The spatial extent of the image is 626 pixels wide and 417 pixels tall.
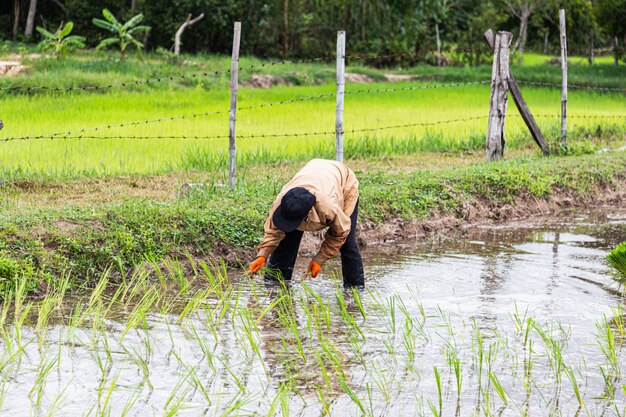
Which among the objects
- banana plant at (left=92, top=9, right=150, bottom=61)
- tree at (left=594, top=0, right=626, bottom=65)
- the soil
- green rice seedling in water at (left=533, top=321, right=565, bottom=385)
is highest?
tree at (left=594, top=0, right=626, bottom=65)

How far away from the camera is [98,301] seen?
19.8ft

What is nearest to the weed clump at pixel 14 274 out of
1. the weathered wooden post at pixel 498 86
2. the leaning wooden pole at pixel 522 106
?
the weathered wooden post at pixel 498 86

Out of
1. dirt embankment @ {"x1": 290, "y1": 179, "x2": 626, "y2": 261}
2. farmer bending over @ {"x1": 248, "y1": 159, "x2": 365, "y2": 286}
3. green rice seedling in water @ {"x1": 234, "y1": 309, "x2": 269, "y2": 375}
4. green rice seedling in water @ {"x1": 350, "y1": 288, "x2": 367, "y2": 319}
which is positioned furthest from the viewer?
dirt embankment @ {"x1": 290, "y1": 179, "x2": 626, "y2": 261}

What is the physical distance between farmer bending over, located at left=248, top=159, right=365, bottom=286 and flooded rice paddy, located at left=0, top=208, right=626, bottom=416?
21cm

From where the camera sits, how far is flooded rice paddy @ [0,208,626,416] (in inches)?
180

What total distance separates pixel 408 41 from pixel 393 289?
21992 millimetres

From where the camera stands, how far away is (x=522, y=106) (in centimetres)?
1127

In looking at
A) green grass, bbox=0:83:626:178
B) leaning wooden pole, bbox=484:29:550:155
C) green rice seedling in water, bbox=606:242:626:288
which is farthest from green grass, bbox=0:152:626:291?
green rice seedling in water, bbox=606:242:626:288

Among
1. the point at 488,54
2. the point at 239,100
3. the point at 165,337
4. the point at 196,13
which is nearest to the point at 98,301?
the point at 165,337

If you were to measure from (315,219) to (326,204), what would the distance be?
4.7 inches

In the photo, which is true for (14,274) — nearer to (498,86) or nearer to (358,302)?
(358,302)

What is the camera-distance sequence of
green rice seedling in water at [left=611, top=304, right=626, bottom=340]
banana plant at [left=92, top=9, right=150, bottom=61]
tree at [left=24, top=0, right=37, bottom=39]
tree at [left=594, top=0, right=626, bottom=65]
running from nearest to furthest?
green rice seedling in water at [left=611, top=304, right=626, bottom=340], banana plant at [left=92, top=9, right=150, bottom=61], tree at [left=24, top=0, right=37, bottom=39], tree at [left=594, top=0, right=626, bottom=65]

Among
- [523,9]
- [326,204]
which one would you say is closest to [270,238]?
[326,204]

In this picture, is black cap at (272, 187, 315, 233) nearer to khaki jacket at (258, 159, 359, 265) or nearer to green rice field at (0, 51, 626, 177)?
khaki jacket at (258, 159, 359, 265)
